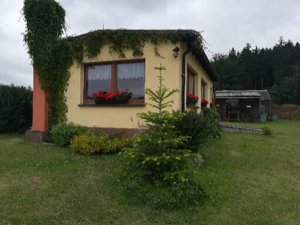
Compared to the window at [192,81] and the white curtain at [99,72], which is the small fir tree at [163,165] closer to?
the white curtain at [99,72]

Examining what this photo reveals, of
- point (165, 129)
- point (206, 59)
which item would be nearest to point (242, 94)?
point (206, 59)

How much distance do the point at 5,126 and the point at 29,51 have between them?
143 inches

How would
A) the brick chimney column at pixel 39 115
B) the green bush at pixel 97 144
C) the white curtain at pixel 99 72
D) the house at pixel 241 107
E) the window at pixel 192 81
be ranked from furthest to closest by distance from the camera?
the house at pixel 241 107 < the window at pixel 192 81 < the brick chimney column at pixel 39 115 < the white curtain at pixel 99 72 < the green bush at pixel 97 144

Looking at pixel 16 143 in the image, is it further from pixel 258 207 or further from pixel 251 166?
pixel 258 207

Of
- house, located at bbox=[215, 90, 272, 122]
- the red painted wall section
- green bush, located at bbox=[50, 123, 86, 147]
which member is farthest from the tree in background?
green bush, located at bbox=[50, 123, 86, 147]

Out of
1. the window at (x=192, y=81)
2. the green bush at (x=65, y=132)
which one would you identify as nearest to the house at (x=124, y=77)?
the green bush at (x=65, y=132)

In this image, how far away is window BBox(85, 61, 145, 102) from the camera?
10656mm

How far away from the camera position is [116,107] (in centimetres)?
1069

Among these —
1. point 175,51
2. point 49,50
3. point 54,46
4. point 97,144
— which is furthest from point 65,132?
point 175,51

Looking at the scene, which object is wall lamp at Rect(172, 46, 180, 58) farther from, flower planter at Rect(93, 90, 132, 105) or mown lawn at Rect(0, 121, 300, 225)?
mown lawn at Rect(0, 121, 300, 225)

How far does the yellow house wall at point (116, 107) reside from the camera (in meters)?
10.2

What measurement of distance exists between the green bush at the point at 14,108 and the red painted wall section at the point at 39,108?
2.26 metres

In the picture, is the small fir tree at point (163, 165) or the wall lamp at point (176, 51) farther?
the wall lamp at point (176, 51)

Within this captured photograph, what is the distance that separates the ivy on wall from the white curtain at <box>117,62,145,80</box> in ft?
1.17
